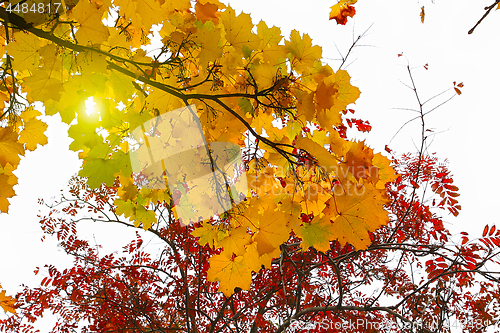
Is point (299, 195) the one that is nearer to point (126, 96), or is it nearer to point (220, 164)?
point (220, 164)

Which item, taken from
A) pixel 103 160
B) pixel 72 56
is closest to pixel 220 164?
pixel 103 160

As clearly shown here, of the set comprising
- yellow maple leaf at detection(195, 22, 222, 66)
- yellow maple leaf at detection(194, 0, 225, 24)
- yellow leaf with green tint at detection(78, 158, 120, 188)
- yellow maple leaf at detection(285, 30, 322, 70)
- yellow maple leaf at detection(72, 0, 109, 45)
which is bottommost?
yellow leaf with green tint at detection(78, 158, 120, 188)

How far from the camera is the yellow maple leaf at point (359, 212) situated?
115 cm

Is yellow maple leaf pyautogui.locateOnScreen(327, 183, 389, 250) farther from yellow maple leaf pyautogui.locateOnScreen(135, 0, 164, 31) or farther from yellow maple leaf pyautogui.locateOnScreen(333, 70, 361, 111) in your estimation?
yellow maple leaf pyautogui.locateOnScreen(135, 0, 164, 31)

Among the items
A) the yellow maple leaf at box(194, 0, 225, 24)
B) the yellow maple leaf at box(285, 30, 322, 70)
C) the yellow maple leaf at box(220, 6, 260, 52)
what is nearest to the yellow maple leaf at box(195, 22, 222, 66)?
the yellow maple leaf at box(220, 6, 260, 52)

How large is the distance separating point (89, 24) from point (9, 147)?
78 cm

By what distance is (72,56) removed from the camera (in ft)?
3.51

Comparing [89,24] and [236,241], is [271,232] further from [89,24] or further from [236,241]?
[89,24]

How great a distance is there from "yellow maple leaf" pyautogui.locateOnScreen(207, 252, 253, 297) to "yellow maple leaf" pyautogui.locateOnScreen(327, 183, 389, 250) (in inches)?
19.4

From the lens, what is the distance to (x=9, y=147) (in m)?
1.23

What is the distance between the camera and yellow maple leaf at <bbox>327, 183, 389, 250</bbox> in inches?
45.1

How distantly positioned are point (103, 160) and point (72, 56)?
0.46 m

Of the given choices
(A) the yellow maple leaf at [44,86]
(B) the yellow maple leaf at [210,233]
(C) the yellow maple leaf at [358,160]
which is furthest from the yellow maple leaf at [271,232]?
(A) the yellow maple leaf at [44,86]

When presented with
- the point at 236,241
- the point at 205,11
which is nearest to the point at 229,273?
the point at 236,241
